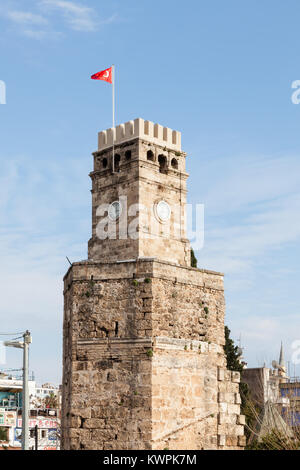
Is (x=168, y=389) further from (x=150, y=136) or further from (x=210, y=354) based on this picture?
(x=150, y=136)

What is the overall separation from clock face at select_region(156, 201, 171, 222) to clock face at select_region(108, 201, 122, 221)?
1214mm

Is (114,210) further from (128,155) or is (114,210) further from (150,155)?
(150,155)

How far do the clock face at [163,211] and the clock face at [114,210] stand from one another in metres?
1.21

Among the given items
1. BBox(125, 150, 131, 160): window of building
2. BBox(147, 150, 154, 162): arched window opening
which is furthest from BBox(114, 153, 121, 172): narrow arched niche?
BBox(147, 150, 154, 162): arched window opening

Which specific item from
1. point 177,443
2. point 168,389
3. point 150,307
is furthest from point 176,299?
point 177,443

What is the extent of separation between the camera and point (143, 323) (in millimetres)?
21031

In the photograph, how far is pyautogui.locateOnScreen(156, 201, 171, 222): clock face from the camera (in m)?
22.8

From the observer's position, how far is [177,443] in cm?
2073

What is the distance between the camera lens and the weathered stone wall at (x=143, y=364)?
20.6 m

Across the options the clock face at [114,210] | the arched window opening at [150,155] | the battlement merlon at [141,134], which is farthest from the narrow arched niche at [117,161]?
the clock face at [114,210]

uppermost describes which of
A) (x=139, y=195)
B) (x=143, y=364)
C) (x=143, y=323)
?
(x=139, y=195)

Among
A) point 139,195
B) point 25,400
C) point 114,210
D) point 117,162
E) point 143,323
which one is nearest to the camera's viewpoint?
point 25,400

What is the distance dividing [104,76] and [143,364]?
9.70 m

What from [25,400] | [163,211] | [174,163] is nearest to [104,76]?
[174,163]
